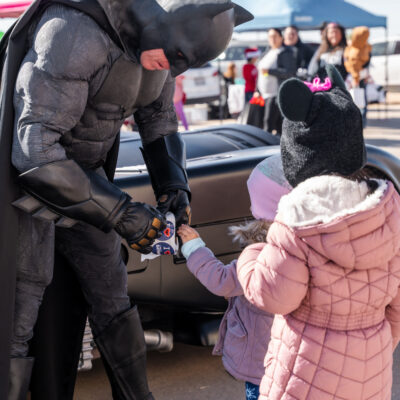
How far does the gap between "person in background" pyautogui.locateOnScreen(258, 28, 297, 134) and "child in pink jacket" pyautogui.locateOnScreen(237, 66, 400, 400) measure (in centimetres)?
730

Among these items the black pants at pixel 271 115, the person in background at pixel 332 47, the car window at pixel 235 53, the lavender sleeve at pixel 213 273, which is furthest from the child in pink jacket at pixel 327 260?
the car window at pixel 235 53

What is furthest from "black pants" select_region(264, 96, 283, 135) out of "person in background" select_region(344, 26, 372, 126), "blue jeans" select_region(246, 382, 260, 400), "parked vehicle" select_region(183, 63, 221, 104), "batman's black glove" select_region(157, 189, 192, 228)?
"blue jeans" select_region(246, 382, 260, 400)

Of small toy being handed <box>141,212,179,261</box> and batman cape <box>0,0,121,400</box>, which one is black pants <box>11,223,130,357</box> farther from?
small toy being handed <box>141,212,179,261</box>

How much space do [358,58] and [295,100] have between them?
8.30 metres

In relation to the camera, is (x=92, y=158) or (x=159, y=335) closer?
(x=92, y=158)

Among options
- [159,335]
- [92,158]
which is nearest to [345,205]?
[92,158]

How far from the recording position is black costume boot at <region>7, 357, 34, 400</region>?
91.0 inches

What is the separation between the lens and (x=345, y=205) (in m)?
1.86

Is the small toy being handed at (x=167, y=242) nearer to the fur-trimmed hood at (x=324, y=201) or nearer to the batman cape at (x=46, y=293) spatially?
the batman cape at (x=46, y=293)

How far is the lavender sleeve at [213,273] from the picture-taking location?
2.17 meters

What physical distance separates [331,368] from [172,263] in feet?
4.05

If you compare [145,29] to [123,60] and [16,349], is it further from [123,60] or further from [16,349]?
[16,349]

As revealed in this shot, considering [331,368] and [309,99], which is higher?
[309,99]

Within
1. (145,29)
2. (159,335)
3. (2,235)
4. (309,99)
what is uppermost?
(145,29)
